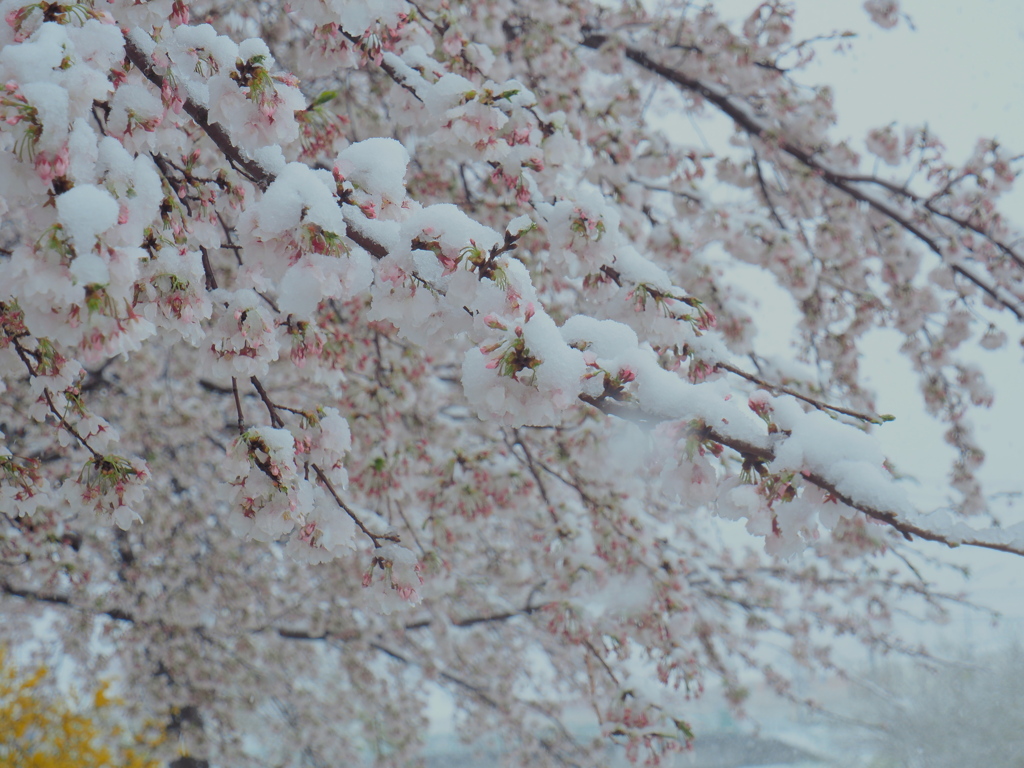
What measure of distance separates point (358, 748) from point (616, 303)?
5.25 m

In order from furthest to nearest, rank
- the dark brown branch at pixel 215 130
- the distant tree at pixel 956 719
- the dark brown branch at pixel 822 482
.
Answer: the distant tree at pixel 956 719
the dark brown branch at pixel 215 130
the dark brown branch at pixel 822 482

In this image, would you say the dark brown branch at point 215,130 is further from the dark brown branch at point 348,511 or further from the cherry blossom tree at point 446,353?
the dark brown branch at point 348,511

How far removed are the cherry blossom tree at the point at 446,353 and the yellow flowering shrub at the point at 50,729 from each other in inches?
11.7

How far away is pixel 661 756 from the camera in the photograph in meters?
2.11

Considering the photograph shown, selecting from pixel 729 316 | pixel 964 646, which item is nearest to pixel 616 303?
pixel 729 316

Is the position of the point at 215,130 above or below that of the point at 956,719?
below

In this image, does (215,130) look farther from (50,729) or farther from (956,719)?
(956,719)

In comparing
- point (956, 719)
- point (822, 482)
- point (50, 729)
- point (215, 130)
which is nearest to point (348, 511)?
point (215, 130)

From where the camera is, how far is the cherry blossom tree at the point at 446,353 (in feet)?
3.09

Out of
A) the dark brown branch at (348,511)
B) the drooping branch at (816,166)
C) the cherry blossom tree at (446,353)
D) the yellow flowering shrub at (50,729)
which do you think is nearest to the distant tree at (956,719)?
the cherry blossom tree at (446,353)

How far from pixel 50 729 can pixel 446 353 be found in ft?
14.1

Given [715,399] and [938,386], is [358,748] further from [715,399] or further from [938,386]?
[715,399]

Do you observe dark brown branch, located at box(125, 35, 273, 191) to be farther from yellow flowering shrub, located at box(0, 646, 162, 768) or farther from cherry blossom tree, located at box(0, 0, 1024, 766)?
yellow flowering shrub, located at box(0, 646, 162, 768)

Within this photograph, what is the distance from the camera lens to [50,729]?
14.7ft
